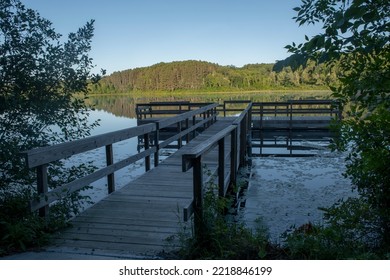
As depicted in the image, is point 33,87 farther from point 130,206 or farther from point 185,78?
point 185,78

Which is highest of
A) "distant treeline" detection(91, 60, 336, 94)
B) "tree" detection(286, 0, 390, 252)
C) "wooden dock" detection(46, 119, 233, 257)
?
"distant treeline" detection(91, 60, 336, 94)

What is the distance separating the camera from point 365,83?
8.03ft

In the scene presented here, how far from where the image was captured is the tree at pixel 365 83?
222 cm

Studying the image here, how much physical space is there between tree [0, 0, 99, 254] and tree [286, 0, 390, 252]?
3058mm

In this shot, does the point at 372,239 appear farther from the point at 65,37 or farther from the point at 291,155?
the point at 291,155

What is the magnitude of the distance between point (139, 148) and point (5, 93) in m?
8.97

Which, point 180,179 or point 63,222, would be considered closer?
point 63,222

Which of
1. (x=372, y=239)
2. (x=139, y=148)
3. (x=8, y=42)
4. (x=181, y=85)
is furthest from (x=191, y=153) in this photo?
(x=181, y=85)

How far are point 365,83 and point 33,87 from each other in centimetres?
381

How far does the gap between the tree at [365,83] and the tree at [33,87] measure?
3.06 m

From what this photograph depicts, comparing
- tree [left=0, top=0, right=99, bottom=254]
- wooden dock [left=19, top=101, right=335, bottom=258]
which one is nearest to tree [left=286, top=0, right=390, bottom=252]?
wooden dock [left=19, top=101, right=335, bottom=258]

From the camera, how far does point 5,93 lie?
4.13 m

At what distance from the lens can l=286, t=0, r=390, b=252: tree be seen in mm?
2217

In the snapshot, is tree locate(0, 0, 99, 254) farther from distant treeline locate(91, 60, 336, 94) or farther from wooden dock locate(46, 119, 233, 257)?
distant treeline locate(91, 60, 336, 94)
